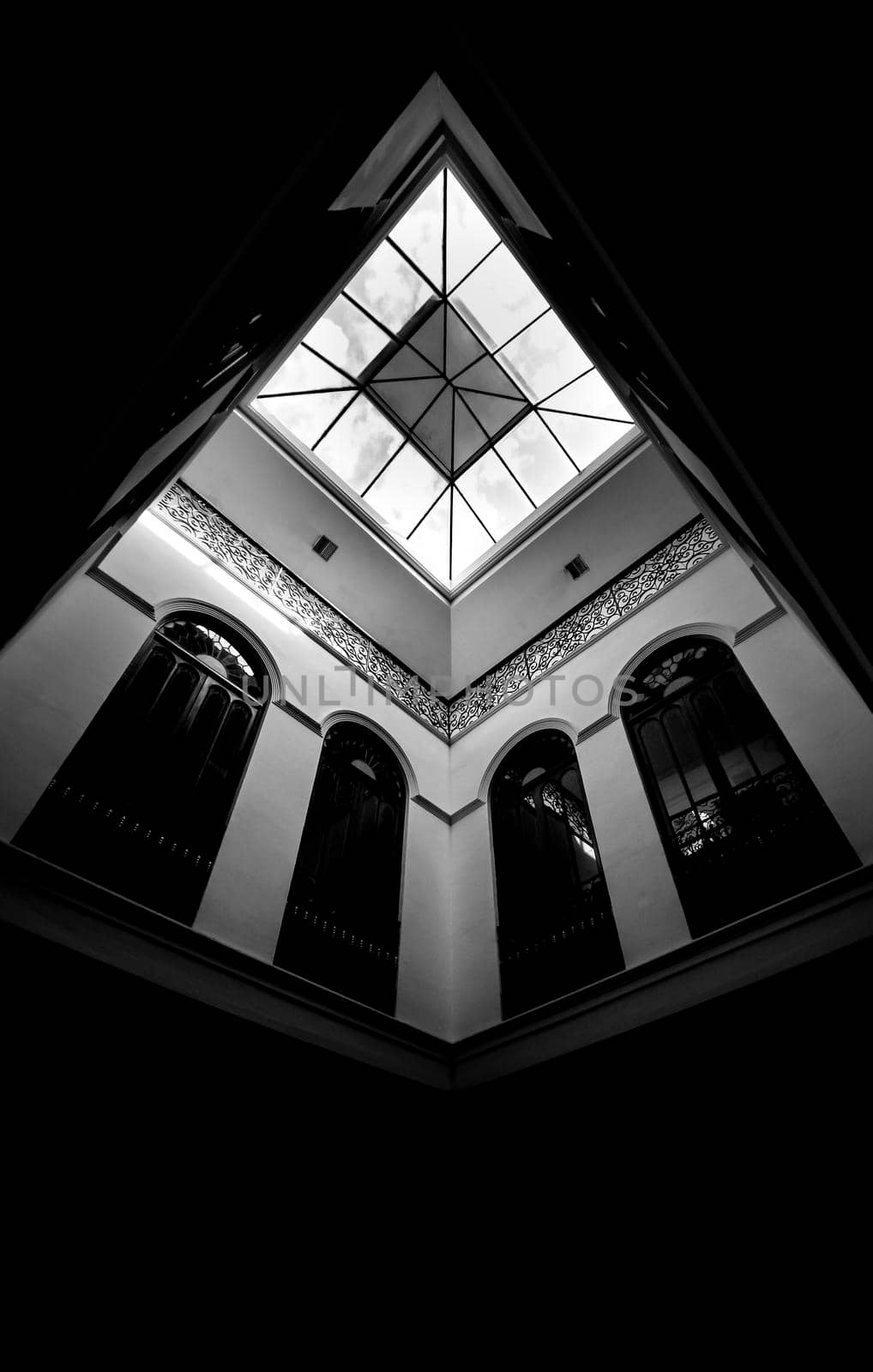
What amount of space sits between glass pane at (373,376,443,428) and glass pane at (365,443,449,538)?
327 millimetres

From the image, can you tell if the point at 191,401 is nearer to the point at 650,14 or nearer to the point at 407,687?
the point at 650,14

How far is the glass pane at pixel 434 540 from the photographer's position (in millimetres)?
6953

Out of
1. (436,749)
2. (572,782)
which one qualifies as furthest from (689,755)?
(436,749)

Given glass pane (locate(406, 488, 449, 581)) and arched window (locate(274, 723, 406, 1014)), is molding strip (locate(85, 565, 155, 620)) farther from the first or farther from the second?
glass pane (locate(406, 488, 449, 581))

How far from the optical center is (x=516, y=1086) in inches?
145

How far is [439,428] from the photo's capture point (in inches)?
258

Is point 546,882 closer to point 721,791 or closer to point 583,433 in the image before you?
point 721,791

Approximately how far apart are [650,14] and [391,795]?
468 centimetres

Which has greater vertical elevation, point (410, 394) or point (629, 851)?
point (410, 394)

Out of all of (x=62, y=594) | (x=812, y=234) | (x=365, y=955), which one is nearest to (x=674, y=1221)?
(x=365, y=955)

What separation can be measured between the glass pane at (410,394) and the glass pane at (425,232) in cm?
80

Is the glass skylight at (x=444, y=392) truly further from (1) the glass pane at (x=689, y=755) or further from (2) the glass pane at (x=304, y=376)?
(1) the glass pane at (x=689, y=755)

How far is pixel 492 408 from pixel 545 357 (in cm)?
62

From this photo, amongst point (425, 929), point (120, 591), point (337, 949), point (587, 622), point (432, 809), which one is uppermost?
point (587, 622)
